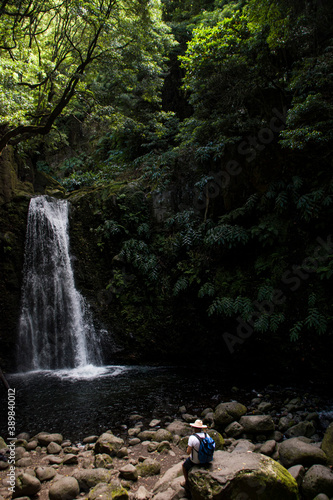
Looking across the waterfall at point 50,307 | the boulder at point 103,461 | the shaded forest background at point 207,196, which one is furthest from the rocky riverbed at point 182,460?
the waterfall at point 50,307

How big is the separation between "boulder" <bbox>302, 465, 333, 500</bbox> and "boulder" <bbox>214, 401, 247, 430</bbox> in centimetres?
164

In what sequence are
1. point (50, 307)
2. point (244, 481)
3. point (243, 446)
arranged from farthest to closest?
1. point (50, 307)
2. point (243, 446)
3. point (244, 481)

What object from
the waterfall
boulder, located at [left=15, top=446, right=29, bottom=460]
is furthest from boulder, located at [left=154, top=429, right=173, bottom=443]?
the waterfall

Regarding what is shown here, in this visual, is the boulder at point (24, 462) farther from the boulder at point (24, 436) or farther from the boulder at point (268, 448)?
the boulder at point (268, 448)

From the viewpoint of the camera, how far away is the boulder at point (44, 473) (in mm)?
3510

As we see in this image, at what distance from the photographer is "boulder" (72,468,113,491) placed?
11.0 feet

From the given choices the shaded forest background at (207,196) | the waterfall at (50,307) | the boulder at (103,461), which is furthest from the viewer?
the waterfall at (50,307)

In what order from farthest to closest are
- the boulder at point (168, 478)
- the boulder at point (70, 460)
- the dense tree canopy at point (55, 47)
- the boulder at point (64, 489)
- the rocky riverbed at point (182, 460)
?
the dense tree canopy at point (55, 47) → the boulder at point (70, 460) → the boulder at point (168, 478) → the boulder at point (64, 489) → the rocky riverbed at point (182, 460)

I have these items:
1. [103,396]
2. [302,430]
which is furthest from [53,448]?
[302,430]

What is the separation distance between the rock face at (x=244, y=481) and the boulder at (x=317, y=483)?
0.85 feet

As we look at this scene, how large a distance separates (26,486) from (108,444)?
117cm

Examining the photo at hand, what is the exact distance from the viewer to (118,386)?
21.3ft

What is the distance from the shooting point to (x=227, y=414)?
4.71 meters

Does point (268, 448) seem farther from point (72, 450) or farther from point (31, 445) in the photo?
point (31, 445)
